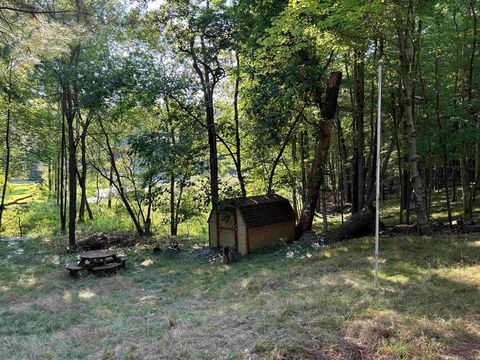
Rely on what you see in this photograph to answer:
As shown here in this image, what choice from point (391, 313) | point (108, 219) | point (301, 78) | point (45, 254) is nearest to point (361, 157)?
point (301, 78)

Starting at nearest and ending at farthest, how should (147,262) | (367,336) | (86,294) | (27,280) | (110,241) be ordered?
(367,336), (86,294), (27,280), (147,262), (110,241)

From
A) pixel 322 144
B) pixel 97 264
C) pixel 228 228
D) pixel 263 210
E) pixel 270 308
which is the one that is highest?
pixel 322 144

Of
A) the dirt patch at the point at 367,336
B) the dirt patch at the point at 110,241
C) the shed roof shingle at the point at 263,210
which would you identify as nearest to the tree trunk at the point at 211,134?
the shed roof shingle at the point at 263,210

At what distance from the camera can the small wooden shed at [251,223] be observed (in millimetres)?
9547

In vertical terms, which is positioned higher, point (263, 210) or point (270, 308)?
point (263, 210)

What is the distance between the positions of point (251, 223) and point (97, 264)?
3.93 meters

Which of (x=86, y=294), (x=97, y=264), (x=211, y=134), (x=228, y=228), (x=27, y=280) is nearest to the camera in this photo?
(x=86, y=294)

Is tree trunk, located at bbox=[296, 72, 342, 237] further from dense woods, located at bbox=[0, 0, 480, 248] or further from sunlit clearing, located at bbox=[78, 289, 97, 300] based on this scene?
sunlit clearing, located at bbox=[78, 289, 97, 300]

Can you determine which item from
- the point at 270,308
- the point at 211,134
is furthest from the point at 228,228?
the point at 270,308

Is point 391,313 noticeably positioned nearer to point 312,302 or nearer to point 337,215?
point 312,302

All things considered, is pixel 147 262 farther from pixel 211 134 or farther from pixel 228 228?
pixel 211 134

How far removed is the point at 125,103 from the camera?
10031mm

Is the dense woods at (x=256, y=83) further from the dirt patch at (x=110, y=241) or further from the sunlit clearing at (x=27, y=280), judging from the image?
the sunlit clearing at (x=27, y=280)

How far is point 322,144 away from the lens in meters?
10.2
